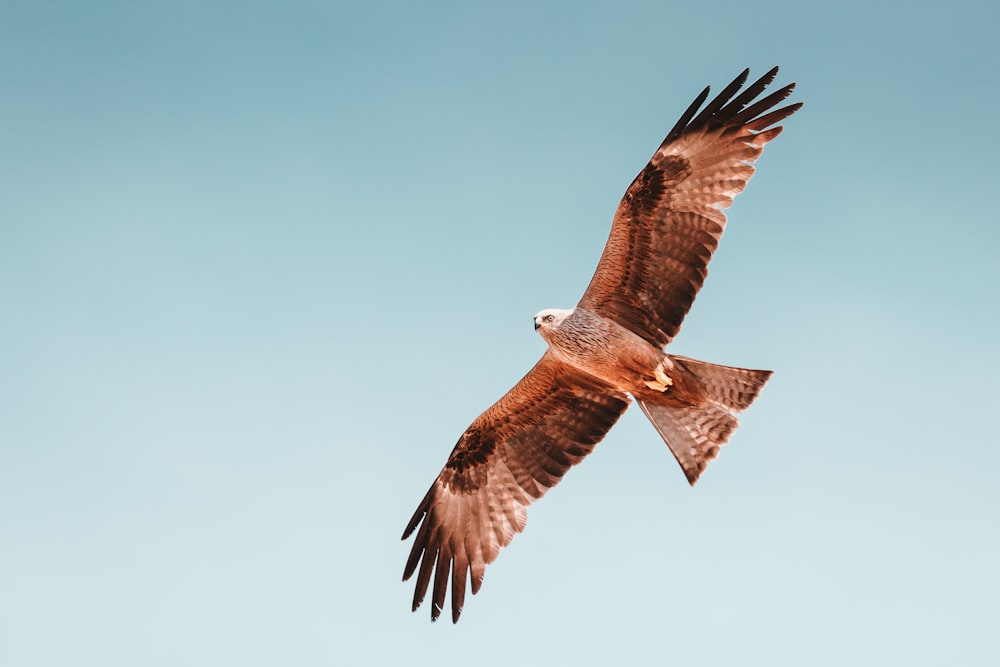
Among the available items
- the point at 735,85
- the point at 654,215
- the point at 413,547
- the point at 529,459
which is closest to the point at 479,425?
the point at 529,459

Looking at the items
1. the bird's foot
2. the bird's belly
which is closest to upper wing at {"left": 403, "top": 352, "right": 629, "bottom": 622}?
the bird's belly

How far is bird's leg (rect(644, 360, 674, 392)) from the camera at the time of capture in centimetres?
916

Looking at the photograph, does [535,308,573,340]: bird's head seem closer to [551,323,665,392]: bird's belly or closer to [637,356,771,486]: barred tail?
[551,323,665,392]: bird's belly

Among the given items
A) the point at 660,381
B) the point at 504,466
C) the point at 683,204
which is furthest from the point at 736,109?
the point at 504,466

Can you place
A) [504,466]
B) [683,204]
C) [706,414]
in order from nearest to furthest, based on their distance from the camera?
1. [683,204]
2. [706,414]
3. [504,466]

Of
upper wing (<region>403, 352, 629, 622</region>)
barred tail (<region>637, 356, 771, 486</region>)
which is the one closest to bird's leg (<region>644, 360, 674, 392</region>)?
barred tail (<region>637, 356, 771, 486</region>)

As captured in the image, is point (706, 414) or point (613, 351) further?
point (706, 414)

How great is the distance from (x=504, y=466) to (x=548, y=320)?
183cm

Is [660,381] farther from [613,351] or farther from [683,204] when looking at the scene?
[683,204]

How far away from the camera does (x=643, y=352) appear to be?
916cm

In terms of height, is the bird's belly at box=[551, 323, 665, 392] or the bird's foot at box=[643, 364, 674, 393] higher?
the bird's belly at box=[551, 323, 665, 392]

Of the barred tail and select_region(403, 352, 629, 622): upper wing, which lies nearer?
the barred tail

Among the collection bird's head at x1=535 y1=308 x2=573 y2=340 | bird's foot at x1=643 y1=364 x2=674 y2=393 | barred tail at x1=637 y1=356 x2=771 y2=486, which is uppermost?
bird's head at x1=535 y1=308 x2=573 y2=340

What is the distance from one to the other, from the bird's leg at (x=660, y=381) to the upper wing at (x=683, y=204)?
311 mm
